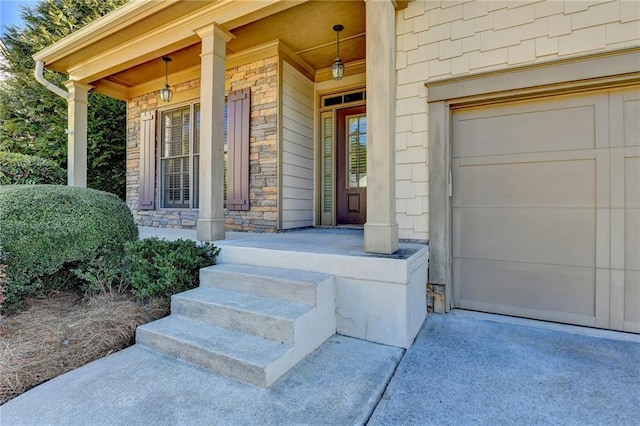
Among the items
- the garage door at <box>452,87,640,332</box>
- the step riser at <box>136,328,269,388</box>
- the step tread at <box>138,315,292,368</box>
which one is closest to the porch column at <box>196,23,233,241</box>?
the step tread at <box>138,315,292,368</box>

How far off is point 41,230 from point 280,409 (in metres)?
2.55

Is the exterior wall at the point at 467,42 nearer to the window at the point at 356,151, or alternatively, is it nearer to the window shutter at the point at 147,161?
the window at the point at 356,151

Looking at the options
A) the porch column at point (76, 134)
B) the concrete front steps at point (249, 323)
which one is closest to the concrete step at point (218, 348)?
the concrete front steps at point (249, 323)

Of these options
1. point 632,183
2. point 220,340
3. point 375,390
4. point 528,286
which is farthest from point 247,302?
point 632,183

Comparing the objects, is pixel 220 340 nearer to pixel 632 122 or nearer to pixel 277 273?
pixel 277 273

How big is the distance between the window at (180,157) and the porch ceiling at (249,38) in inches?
29.8

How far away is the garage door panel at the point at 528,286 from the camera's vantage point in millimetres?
2643

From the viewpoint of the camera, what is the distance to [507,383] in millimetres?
1842

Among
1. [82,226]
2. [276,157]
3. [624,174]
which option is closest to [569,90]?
[624,174]

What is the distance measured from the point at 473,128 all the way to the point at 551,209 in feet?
3.26

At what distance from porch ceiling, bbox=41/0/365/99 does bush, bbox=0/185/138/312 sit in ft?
6.97

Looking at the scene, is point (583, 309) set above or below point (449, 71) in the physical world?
below

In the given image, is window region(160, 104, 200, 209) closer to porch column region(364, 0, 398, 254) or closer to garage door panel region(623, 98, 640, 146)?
porch column region(364, 0, 398, 254)

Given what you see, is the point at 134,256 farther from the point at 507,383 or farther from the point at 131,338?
the point at 507,383
